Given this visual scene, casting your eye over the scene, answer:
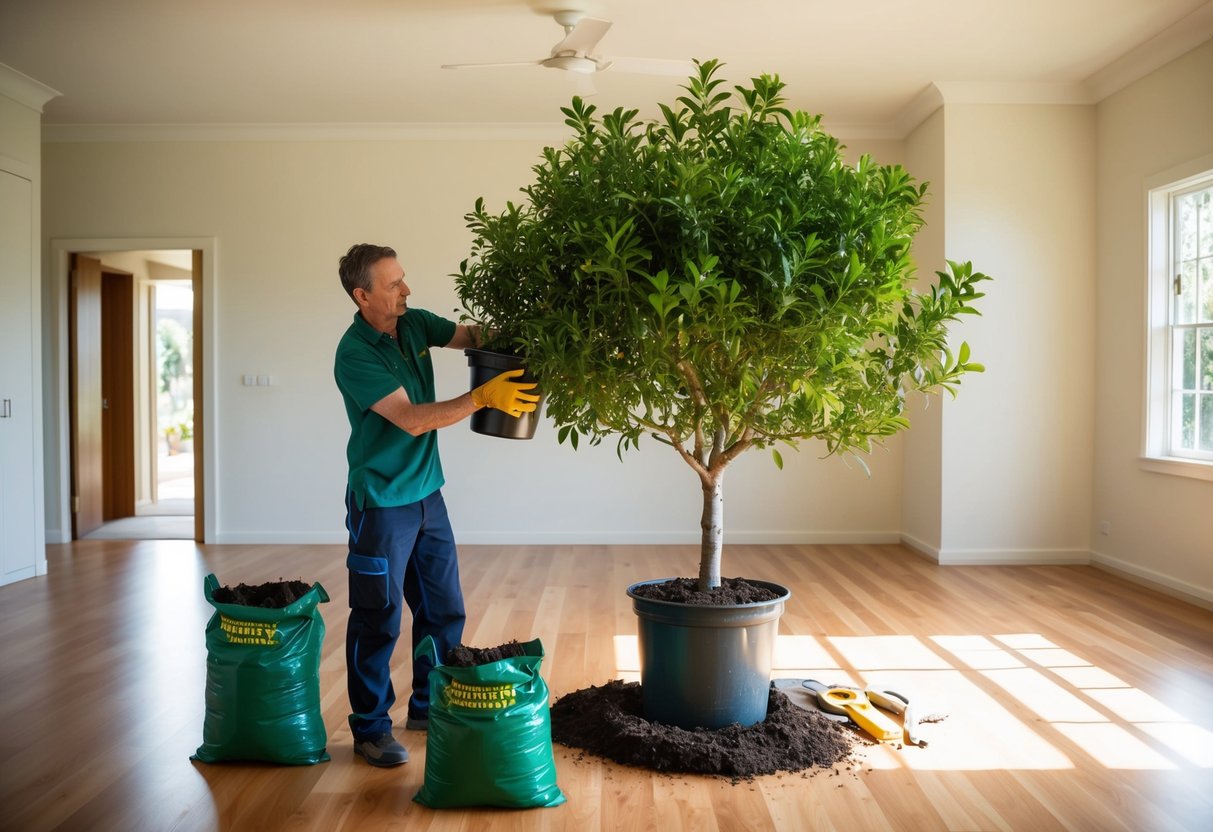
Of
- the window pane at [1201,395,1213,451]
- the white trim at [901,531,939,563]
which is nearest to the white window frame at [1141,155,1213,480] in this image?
the window pane at [1201,395,1213,451]

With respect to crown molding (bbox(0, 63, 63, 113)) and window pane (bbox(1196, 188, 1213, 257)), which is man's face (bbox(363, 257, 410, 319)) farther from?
window pane (bbox(1196, 188, 1213, 257))

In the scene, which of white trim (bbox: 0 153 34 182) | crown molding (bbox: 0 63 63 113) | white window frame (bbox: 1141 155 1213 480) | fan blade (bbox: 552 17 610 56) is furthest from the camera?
crown molding (bbox: 0 63 63 113)

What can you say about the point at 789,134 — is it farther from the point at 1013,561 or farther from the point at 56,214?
the point at 56,214

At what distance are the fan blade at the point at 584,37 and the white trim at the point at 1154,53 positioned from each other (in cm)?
292

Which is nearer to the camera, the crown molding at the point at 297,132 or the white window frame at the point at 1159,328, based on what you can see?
the white window frame at the point at 1159,328

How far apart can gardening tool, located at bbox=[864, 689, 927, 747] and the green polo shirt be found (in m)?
1.66

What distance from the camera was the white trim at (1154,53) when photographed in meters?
4.71

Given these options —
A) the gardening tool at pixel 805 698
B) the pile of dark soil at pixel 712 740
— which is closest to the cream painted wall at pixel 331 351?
the gardening tool at pixel 805 698

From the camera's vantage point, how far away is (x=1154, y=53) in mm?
5145

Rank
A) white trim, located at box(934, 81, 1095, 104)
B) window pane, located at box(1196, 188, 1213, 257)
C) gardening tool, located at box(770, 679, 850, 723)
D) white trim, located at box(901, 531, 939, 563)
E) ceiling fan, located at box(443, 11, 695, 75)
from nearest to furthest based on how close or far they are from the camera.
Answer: gardening tool, located at box(770, 679, 850, 723), ceiling fan, located at box(443, 11, 695, 75), window pane, located at box(1196, 188, 1213, 257), white trim, located at box(934, 81, 1095, 104), white trim, located at box(901, 531, 939, 563)

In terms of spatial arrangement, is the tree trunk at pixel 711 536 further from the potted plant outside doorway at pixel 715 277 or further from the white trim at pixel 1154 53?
the white trim at pixel 1154 53

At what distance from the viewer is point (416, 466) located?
284cm

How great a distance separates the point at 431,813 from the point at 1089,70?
5.46 meters

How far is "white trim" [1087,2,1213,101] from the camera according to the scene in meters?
4.71
